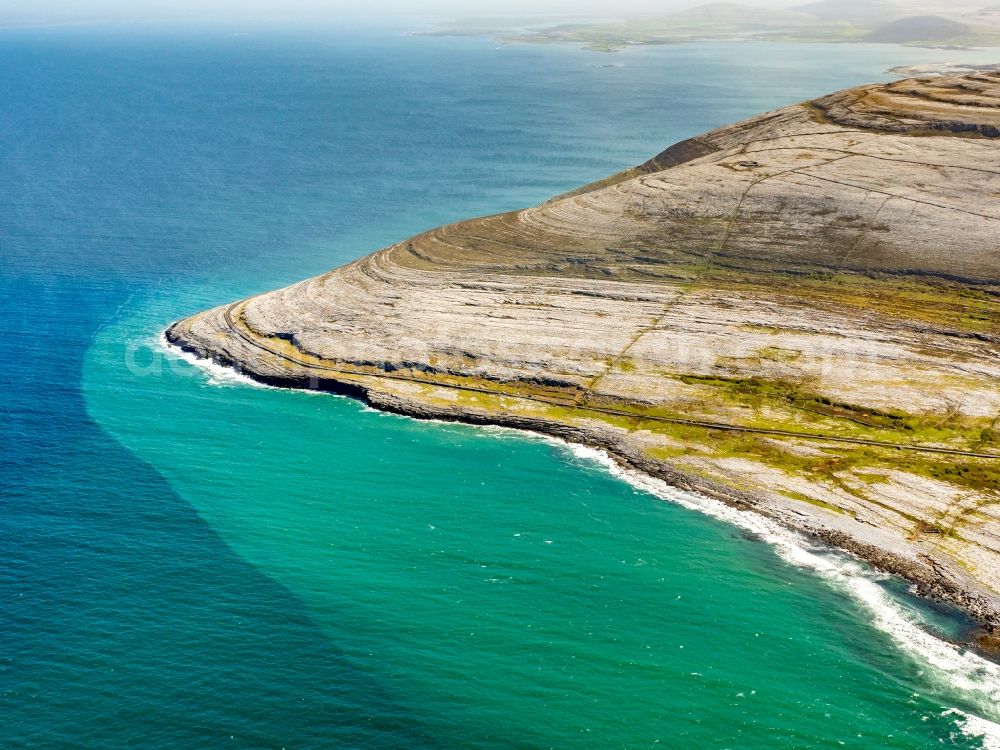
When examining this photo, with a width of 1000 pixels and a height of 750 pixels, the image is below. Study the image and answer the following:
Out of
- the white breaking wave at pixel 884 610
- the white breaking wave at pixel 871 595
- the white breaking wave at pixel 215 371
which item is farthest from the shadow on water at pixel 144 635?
the white breaking wave at pixel 884 610

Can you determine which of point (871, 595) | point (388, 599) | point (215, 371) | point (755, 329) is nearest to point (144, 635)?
point (388, 599)

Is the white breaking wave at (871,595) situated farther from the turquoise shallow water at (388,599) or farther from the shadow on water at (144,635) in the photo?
the shadow on water at (144,635)

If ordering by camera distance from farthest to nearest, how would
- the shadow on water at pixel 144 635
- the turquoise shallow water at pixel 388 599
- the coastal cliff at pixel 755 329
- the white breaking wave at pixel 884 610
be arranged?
the coastal cliff at pixel 755 329
the white breaking wave at pixel 884 610
the turquoise shallow water at pixel 388 599
the shadow on water at pixel 144 635

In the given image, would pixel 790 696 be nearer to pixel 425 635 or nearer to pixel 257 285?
pixel 425 635

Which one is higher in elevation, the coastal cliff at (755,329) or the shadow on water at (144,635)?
the coastal cliff at (755,329)

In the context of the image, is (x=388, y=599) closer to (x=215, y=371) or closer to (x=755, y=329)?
(x=215, y=371)

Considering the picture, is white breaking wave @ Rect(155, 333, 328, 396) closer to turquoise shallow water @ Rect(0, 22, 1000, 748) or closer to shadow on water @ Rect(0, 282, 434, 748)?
turquoise shallow water @ Rect(0, 22, 1000, 748)
